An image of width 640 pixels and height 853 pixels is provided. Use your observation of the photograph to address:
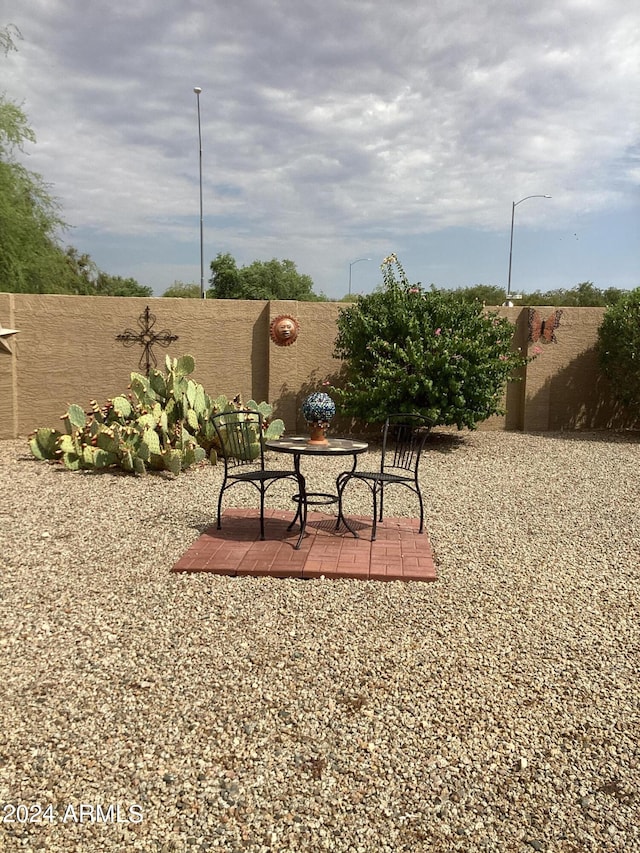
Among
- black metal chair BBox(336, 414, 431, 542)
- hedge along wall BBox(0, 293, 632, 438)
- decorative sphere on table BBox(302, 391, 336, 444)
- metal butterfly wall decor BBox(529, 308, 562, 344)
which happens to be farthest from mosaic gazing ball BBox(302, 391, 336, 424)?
metal butterfly wall decor BBox(529, 308, 562, 344)

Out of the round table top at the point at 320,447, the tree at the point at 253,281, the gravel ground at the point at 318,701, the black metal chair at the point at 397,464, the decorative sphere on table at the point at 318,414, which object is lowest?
the gravel ground at the point at 318,701

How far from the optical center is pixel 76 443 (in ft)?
26.3

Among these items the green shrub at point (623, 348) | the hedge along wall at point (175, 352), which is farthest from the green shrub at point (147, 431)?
the green shrub at point (623, 348)

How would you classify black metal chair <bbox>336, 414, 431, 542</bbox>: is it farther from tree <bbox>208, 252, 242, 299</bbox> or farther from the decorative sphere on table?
tree <bbox>208, 252, 242, 299</bbox>

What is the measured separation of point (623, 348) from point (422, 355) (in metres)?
4.02

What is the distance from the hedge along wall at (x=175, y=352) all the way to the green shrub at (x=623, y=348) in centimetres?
70

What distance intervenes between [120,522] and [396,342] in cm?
528

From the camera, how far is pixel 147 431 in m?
7.71

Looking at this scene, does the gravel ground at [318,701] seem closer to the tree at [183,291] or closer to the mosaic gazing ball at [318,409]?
the mosaic gazing ball at [318,409]

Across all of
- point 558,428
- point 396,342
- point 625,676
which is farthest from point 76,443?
point 558,428

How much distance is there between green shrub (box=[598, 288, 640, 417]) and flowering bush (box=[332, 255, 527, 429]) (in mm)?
1966

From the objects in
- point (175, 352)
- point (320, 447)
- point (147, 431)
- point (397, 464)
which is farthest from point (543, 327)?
point (320, 447)

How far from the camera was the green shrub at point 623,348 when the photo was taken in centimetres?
1088

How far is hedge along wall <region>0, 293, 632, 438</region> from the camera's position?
10.1 meters
